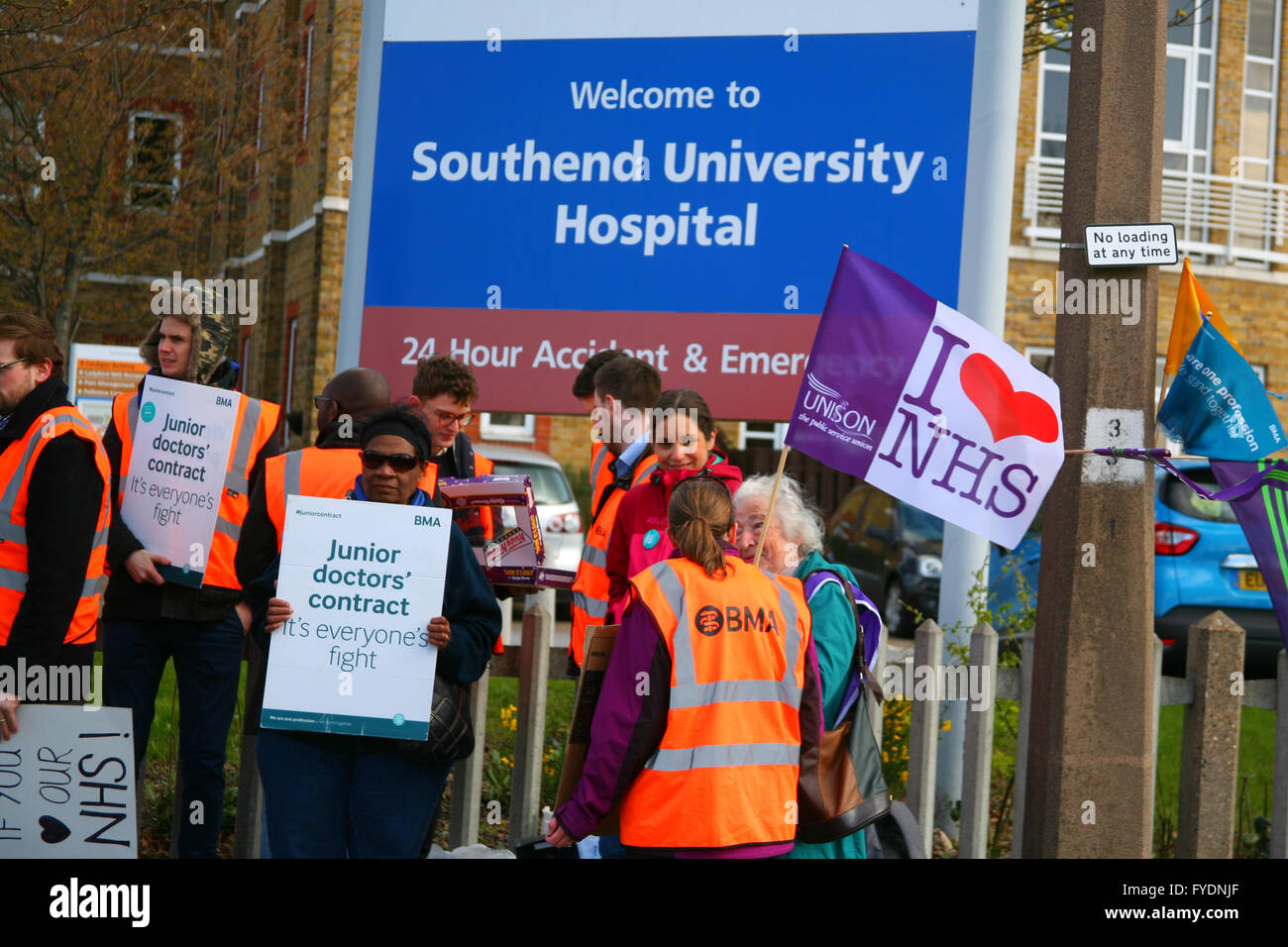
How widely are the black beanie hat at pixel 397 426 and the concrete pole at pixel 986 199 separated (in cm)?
273

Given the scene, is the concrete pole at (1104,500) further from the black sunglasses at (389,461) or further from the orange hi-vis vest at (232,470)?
the orange hi-vis vest at (232,470)

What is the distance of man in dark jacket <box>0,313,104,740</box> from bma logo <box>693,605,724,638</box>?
5.98ft

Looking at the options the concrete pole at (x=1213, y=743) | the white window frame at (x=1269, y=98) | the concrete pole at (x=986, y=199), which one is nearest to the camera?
the concrete pole at (x=1213, y=743)

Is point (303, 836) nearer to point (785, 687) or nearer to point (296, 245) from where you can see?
point (785, 687)

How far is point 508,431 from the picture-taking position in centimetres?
2250

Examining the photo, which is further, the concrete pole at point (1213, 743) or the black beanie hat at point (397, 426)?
the concrete pole at point (1213, 743)

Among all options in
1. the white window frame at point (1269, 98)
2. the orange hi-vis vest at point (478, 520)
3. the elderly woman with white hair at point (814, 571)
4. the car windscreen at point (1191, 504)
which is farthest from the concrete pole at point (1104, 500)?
the white window frame at point (1269, 98)

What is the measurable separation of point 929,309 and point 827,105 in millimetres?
2045

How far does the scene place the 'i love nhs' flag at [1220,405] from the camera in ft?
16.8

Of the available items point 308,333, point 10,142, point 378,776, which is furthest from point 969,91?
point 308,333

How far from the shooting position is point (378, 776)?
13.8 ft

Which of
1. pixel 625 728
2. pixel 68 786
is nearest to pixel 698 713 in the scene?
pixel 625 728

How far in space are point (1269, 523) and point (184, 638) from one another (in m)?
3.80

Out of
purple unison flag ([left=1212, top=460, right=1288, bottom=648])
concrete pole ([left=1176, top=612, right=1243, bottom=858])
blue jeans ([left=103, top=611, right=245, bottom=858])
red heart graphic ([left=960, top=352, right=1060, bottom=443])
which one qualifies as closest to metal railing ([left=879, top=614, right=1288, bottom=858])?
concrete pole ([left=1176, top=612, right=1243, bottom=858])
